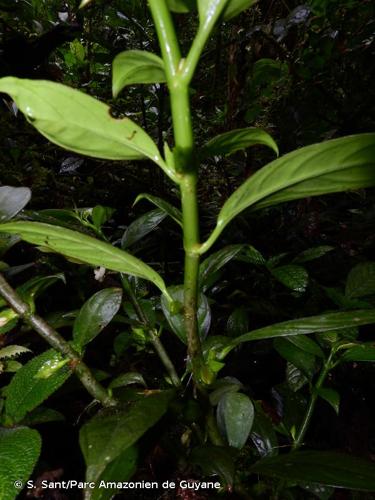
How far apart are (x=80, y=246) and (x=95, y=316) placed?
0.18 m

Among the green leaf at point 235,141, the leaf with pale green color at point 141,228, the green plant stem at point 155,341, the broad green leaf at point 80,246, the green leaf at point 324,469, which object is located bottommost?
the green leaf at point 324,469

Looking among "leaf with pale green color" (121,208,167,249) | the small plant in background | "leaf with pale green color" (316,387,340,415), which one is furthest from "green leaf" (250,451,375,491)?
"leaf with pale green color" (121,208,167,249)

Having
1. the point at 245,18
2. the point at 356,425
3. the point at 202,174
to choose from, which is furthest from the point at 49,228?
the point at 202,174

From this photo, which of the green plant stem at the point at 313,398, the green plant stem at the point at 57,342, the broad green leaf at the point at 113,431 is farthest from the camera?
the green plant stem at the point at 313,398

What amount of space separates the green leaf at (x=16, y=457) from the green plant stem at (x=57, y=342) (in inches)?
2.6

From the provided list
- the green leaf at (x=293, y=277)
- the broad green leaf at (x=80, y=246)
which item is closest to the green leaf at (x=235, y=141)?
the broad green leaf at (x=80, y=246)

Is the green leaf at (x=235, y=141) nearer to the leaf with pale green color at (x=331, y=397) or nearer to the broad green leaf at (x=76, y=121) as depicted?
the broad green leaf at (x=76, y=121)

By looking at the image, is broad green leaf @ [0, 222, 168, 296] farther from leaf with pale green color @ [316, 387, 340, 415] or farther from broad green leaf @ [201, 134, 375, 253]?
leaf with pale green color @ [316, 387, 340, 415]

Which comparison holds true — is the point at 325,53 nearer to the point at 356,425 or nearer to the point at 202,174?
the point at 202,174

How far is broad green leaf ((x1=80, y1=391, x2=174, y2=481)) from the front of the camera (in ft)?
0.79

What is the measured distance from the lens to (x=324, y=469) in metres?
0.35

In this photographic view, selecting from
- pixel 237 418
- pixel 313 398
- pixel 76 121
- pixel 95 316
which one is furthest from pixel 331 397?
pixel 76 121

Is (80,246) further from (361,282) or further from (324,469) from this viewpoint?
(361,282)

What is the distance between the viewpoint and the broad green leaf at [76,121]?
25 centimetres
